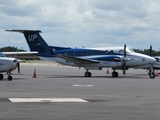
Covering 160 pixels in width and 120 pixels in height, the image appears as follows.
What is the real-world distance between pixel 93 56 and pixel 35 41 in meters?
5.97

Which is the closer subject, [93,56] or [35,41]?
[93,56]

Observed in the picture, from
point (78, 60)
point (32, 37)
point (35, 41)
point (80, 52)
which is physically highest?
point (32, 37)

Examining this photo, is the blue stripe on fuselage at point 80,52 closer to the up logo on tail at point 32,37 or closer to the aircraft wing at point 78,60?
the aircraft wing at point 78,60

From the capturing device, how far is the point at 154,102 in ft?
51.3

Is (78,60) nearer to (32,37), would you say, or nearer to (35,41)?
(35,41)

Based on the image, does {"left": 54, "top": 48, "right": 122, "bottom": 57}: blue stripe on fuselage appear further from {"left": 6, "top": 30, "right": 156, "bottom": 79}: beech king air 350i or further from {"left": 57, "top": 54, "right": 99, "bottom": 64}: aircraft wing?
{"left": 57, "top": 54, "right": 99, "bottom": 64}: aircraft wing

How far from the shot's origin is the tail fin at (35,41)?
4050 centimetres

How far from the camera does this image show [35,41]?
135 ft

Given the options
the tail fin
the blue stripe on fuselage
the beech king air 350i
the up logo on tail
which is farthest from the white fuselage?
the up logo on tail

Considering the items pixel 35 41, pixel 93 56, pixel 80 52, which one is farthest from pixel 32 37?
pixel 93 56

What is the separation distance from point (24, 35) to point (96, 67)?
8165 mm

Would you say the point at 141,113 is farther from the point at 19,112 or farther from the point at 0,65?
the point at 0,65

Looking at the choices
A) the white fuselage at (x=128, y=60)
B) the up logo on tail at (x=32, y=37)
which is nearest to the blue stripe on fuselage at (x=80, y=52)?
the white fuselage at (x=128, y=60)

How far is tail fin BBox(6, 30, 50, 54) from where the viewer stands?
40.5 meters
